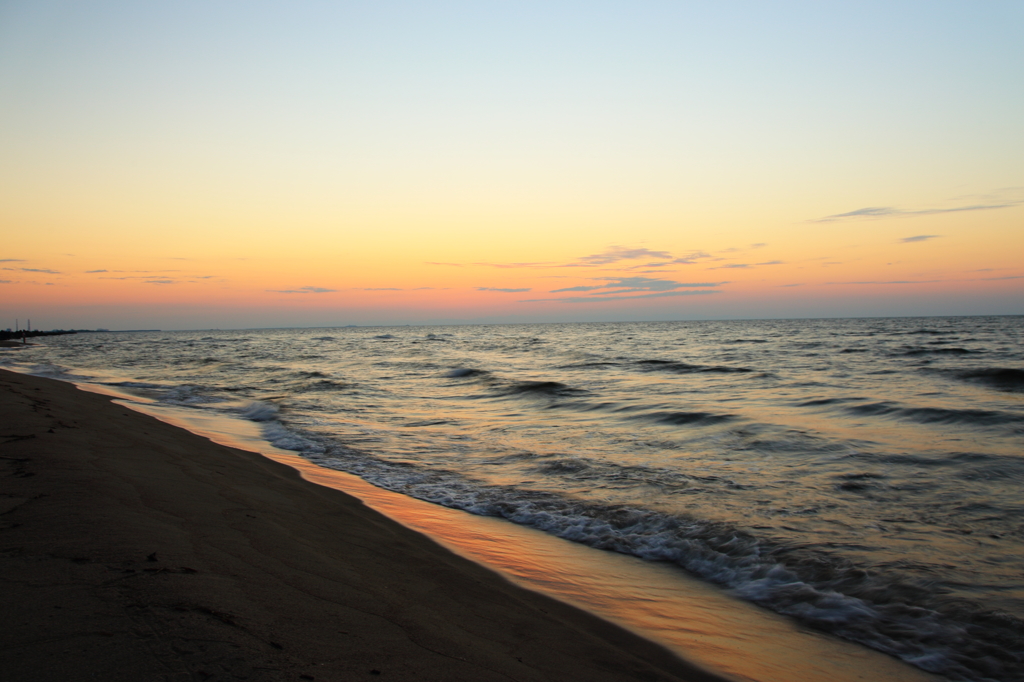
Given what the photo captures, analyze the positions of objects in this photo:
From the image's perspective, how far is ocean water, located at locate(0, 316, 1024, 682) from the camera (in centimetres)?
416

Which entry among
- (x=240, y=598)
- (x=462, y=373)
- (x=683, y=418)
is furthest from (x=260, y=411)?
(x=240, y=598)

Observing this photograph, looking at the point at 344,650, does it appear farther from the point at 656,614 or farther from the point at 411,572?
the point at 656,614

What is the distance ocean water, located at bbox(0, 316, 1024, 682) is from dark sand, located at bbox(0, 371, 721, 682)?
1807 millimetres

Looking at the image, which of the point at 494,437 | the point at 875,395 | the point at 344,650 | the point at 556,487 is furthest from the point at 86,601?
the point at 875,395

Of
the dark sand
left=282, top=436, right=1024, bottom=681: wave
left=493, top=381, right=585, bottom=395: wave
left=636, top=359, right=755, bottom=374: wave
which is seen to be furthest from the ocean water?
left=636, top=359, right=755, bottom=374: wave

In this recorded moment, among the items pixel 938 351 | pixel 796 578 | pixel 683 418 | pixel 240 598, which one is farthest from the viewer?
pixel 938 351

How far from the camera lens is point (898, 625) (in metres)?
3.81

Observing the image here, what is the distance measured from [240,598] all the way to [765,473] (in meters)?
6.92

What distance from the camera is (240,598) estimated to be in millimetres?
2711

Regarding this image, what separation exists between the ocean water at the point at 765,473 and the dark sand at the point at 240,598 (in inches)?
71.1

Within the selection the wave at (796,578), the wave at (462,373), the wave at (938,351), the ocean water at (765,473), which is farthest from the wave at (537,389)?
the wave at (938,351)

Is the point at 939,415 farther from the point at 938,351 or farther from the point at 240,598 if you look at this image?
the point at 938,351

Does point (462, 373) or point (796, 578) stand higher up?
point (462, 373)

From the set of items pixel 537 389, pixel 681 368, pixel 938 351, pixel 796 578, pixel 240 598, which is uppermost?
pixel 240 598
